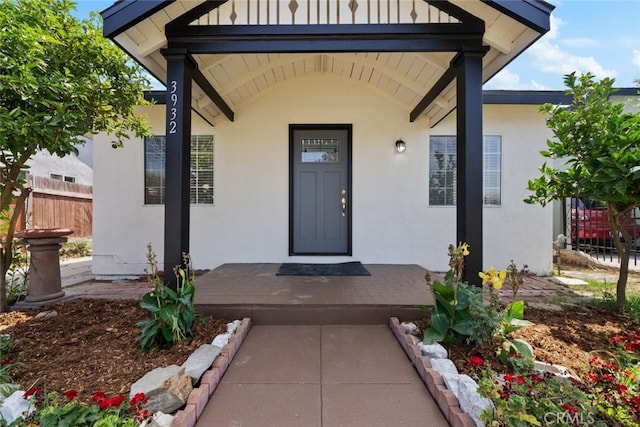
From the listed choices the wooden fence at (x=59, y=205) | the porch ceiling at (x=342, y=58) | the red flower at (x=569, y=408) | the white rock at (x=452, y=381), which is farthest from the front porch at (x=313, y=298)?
the wooden fence at (x=59, y=205)

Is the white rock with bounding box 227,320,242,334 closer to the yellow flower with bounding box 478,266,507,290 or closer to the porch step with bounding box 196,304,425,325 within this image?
the porch step with bounding box 196,304,425,325

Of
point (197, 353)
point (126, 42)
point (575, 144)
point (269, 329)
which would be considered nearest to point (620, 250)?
point (575, 144)

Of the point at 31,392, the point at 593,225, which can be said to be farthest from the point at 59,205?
the point at 593,225

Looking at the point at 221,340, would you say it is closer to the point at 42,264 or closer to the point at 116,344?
the point at 116,344

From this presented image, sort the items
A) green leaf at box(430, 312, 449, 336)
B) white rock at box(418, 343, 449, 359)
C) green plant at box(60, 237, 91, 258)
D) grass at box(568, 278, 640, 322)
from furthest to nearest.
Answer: green plant at box(60, 237, 91, 258) < grass at box(568, 278, 640, 322) < green leaf at box(430, 312, 449, 336) < white rock at box(418, 343, 449, 359)

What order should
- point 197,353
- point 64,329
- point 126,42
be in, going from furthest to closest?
point 126,42 → point 64,329 → point 197,353

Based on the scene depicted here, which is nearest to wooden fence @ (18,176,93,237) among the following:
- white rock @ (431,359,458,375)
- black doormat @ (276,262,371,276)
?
black doormat @ (276,262,371,276)

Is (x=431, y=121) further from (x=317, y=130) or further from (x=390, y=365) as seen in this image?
(x=390, y=365)

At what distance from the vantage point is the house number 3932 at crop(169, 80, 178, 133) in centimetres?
285

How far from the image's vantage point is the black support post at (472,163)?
2.80 m

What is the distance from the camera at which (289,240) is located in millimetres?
4973

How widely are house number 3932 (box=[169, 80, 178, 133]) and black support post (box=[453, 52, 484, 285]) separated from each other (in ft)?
8.75

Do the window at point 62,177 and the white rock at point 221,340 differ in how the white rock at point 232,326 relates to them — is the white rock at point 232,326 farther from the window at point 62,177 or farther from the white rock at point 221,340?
the window at point 62,177

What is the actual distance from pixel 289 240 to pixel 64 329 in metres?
2.96
